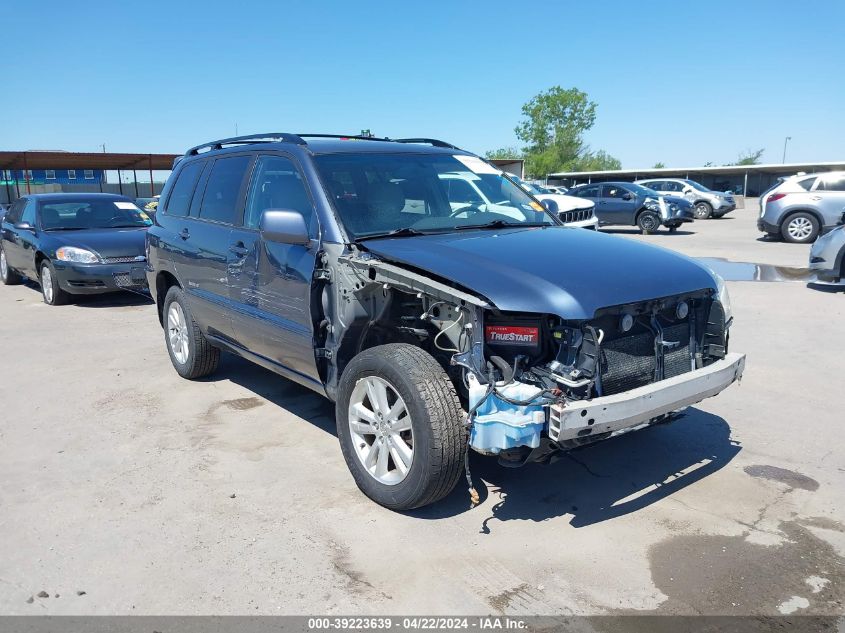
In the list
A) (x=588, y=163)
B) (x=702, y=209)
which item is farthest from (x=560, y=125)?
(x=702, y=209)

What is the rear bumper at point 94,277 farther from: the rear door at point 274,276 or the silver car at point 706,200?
the silver car at point 706,200

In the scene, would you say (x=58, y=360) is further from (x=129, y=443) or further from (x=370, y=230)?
(x=370, y=230)

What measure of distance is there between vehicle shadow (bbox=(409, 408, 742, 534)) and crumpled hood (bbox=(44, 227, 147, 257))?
7.53 meters

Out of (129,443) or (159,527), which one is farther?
(129,443)

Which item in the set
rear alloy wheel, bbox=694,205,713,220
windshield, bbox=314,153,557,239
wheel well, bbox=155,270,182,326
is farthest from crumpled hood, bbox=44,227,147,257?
rear alloy wheel, bbox=694,205,713,220

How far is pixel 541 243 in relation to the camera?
4.02 metres

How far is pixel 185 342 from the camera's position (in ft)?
20.0

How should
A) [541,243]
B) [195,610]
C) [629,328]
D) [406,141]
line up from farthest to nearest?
[406,141] < [541,243] < [629,328] < [195,610]

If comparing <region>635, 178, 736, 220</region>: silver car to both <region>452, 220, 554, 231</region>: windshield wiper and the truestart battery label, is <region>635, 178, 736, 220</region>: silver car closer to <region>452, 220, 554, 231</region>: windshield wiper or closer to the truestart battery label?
<region>452, 220, 554, 231</region>: windshield wiper

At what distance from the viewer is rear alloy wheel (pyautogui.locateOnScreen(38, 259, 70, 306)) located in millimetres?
10008

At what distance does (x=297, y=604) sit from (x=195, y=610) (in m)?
0.43

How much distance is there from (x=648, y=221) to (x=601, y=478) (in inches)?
728

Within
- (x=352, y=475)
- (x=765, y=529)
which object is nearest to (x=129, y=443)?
(x=352, y=475)

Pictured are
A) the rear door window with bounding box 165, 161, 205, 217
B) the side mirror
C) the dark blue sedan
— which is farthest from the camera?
the dark blue sedan
